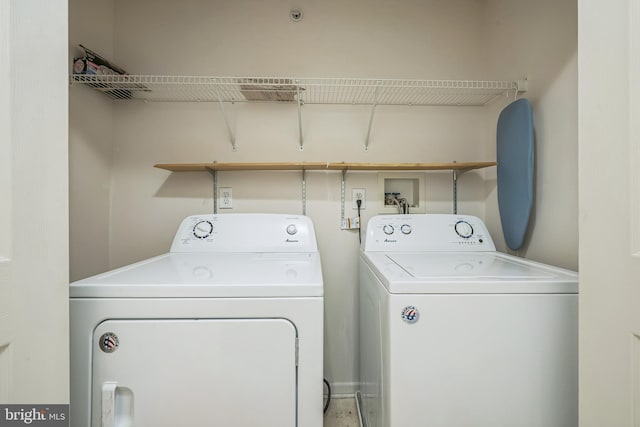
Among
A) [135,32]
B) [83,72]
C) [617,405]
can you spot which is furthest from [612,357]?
[135,32]

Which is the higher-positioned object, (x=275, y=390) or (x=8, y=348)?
(x=8, y=348)

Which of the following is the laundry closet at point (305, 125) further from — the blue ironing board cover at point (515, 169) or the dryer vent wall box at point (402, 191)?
the blue ironing board cover at point (515, 169)

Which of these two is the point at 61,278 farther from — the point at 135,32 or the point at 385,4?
the point at 385,4

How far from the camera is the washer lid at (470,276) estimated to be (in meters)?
0.83

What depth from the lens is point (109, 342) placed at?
2.56 ft

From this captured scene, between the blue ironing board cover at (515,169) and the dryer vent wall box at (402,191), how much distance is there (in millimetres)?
449

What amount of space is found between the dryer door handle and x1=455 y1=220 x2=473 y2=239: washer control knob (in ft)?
5.28

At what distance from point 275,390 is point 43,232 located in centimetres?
73

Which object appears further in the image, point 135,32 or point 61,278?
point 135,32

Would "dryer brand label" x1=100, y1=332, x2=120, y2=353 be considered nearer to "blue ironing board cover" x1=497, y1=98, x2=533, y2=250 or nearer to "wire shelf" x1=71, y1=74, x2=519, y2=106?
"wire shelf" x1=71, y1=74, x2=519, y2=106

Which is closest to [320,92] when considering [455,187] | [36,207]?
[455,187]

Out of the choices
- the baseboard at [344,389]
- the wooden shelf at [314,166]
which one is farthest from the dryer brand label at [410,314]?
the baseboard at [344,389]

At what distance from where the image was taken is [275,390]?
0.79m

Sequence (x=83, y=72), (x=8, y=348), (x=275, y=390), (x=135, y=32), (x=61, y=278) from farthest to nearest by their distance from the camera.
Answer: (x=135, y=32) < (x=83, y=72) < (x=275, y=390) < (x=61, y=278) < (x=8, y=348)
